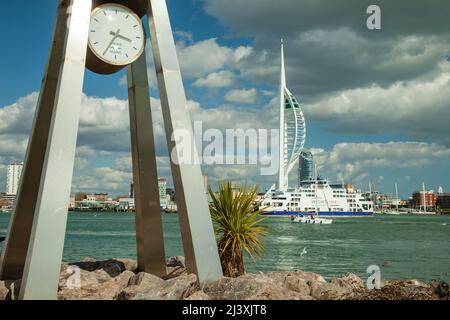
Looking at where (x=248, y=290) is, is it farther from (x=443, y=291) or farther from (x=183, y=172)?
(x=443, y=291)

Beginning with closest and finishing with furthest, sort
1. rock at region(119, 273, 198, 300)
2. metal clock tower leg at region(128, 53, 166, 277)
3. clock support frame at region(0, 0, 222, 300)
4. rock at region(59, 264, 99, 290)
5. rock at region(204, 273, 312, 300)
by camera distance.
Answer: rock at region(119, 273, 198, 300)
rock at region(204, 273, 312, 300)
clock support frame at region(0, 0, 222, 300)
rock at region(59, 264, 99, 290)
metal clock tower leg at region(128, 53, 166, 277)

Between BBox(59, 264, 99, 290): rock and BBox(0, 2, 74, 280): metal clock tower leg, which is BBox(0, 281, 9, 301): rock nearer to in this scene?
BBox(59, 264, 99, 290): rock

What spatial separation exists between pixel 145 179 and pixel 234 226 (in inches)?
82.9

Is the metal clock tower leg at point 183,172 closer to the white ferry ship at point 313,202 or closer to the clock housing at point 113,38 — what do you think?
the clock housing at point 113,38

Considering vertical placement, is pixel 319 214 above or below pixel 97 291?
above

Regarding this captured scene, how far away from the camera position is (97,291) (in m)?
7.80

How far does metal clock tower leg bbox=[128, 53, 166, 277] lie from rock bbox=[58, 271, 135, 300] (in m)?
1.16

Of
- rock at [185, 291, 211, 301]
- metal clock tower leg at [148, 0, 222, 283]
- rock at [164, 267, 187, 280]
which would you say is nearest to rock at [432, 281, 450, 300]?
metal clock tower leg at [148, 0, 222, 283]

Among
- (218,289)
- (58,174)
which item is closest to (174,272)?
(218,289)

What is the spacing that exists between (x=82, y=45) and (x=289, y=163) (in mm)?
103094

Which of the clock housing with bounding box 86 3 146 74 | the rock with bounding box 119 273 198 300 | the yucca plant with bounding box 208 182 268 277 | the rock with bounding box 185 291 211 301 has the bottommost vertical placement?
the rock with bounding box 185 291 211 301

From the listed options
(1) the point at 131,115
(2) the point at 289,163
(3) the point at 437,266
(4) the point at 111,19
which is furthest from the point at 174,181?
(2) the point at 289,163

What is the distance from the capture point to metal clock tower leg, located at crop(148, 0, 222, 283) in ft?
25.6
